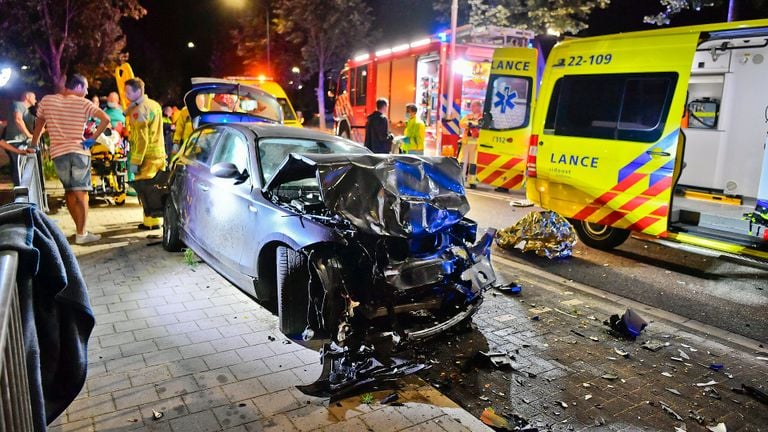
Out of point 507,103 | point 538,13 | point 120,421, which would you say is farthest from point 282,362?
point 538,13

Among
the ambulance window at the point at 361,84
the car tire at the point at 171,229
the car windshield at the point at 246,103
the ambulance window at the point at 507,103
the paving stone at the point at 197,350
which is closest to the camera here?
the paving stone at the point at 197,350

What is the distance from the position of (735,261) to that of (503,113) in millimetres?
4833

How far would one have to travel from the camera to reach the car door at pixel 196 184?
18.8 ft

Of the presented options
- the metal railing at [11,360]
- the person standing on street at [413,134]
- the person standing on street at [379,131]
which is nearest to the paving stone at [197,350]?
the metal railing at [11,360]

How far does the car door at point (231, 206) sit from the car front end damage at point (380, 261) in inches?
18.1

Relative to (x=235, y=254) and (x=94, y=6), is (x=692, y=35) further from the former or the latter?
(x=94, y=6)

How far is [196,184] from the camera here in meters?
5.97

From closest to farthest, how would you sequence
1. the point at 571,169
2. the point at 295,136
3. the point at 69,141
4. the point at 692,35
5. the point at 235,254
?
the point at 235,254 → the point at 295,136 → the point at 692,35 → the point at 69,141 → the point at 571,169

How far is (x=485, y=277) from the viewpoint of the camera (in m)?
4.62

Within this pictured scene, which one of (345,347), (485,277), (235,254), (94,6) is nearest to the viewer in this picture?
(345,347)

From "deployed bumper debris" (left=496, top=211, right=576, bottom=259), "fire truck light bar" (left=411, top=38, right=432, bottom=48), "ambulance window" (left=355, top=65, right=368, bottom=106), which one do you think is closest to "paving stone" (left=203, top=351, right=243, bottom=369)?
"deployed bumper debris" (left=496, top=211, right=576, bottom=259)

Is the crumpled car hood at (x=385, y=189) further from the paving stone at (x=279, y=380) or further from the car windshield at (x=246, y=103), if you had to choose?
the car windshield at (x=246, y=103)

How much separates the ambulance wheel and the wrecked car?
3571 millimetres

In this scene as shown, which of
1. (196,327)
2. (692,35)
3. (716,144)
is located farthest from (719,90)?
(196,327)
